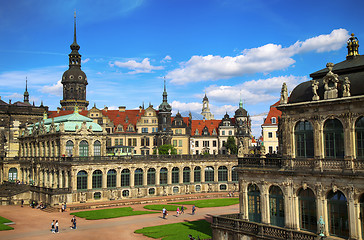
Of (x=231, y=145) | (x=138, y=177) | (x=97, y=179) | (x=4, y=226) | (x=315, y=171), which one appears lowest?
(x=4, y=226)

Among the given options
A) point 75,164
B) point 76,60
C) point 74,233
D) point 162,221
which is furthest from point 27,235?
point 76,60

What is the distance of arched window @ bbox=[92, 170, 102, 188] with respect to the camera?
7219 cm

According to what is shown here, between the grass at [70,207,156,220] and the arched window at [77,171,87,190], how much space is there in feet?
31.6

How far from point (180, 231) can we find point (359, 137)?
2428 centimetres

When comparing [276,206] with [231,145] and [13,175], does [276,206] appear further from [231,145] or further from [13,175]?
[231,145]

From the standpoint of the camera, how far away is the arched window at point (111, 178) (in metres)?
73.8

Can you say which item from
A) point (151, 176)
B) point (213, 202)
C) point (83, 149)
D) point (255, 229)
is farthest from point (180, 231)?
point (83, 149)

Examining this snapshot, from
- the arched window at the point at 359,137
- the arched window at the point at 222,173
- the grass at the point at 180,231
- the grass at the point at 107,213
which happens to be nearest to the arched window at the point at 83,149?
the grass at the point at 107,213

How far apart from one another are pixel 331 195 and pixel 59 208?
47.1 meters

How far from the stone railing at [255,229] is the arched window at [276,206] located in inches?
71.5

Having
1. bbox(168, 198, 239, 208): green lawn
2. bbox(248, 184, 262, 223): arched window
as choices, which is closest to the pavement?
bbox(168, 198, 239, 208): green lawn

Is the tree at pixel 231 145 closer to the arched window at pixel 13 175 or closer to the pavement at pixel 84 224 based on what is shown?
the pavement at pixel 84 224

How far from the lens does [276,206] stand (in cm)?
3419

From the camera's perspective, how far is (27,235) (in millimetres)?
46500
